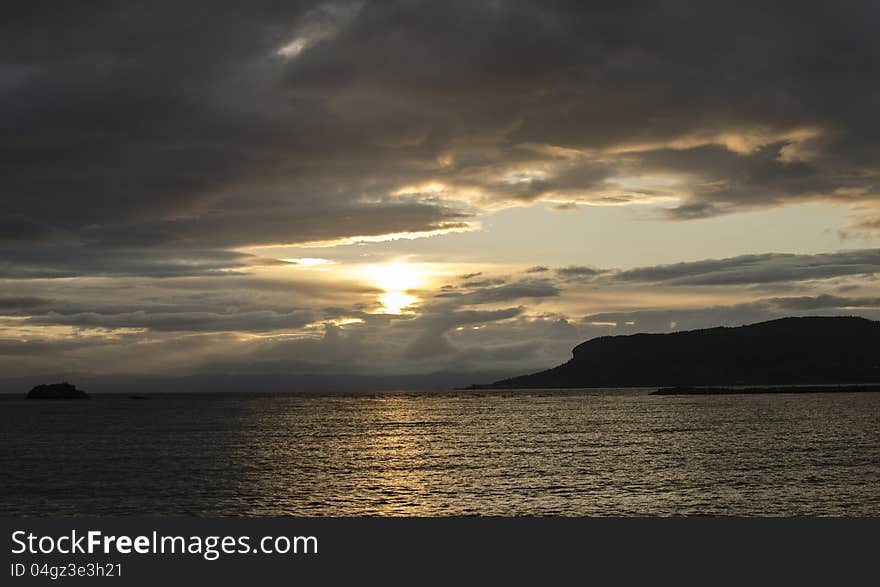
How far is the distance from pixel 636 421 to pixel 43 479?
342 feet

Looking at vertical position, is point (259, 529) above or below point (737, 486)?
above

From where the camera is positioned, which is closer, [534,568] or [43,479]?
[534,568]

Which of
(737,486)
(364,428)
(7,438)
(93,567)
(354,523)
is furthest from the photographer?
(364,428)

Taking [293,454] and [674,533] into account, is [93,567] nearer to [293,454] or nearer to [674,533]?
[674,533]

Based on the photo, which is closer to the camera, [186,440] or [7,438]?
[186,440]

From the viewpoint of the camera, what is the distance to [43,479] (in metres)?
66.8

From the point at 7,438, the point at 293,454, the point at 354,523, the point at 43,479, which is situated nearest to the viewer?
the point at 354,523

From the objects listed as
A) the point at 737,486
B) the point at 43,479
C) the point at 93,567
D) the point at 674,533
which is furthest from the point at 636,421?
the point at 93,567

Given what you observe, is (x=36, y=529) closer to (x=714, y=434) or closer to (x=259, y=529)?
(x=259, y=529)

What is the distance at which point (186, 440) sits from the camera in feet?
364

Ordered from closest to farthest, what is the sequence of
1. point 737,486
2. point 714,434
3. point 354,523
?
1. point 354,523
2. point 737,486
3. point 714,434

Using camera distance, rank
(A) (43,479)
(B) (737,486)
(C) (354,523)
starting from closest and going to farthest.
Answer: (C) (354,523)
(B) (737,486)
(A) (43,479)

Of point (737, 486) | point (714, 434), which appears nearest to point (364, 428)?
point (714, 434)

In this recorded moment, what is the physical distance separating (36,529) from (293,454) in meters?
61.6
